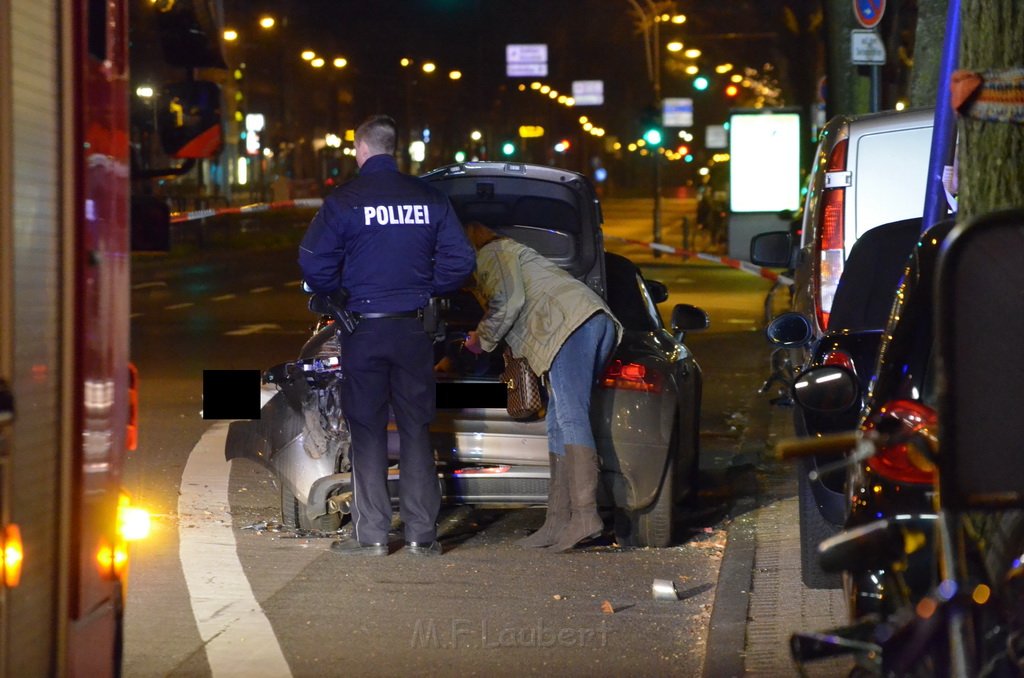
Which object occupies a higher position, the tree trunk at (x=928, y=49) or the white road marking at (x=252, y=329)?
the tree trunk at (x=928, y=49)

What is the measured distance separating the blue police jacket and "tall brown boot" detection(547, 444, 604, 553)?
3.05ft

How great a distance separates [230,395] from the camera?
12.3m

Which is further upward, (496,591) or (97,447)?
(97,447)

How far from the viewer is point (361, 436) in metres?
7.55

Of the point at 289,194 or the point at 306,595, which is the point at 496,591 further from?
the point at 289,194

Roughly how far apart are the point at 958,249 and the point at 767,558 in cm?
463

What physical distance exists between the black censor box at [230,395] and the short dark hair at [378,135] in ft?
6.64

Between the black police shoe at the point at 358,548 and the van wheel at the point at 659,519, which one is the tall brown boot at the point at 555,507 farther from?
the black police shoe at the point at 358,548

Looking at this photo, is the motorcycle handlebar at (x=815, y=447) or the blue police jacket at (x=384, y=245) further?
the blue police jacket at (x=384, y=245)

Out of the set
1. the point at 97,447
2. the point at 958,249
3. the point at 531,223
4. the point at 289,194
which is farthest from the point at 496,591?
the point at 289,194

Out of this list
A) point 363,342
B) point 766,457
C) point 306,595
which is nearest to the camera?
point 306,595

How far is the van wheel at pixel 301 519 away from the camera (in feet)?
26.8

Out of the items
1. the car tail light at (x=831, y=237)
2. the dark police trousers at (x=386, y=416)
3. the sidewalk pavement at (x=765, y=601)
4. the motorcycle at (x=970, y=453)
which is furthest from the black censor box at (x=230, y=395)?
the motorcycle at (x=970, y=453)

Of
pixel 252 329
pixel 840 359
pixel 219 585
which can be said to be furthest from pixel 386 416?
pixel 252 329
